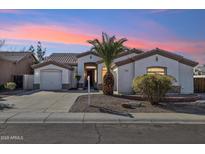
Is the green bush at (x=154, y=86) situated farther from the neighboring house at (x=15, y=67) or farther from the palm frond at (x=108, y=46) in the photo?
the neighboring house at (x=15, y=67)

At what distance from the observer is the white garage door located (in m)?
35.3

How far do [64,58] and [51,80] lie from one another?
8954 mm

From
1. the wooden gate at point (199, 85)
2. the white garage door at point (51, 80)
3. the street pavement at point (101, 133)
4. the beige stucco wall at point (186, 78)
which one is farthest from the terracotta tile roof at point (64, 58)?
the street pavement at point (101, 133)

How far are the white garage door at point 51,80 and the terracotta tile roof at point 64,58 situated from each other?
5.87 m

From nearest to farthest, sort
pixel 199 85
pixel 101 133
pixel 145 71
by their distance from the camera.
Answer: pixel 101 133 → pixel 145 71 → pixel 199 85

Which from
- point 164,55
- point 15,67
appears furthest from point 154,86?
point 15,67

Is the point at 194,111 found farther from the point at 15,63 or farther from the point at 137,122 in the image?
the point at 15,63

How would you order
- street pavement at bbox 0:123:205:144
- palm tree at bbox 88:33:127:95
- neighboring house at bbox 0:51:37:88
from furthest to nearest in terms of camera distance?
neighboring house at bbox 0:51:37:88
palm tree at bbox 88:33:127:95
street pavement at bbox 0:123:205:144

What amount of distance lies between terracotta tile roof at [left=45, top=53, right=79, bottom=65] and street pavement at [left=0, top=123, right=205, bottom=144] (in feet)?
97.8

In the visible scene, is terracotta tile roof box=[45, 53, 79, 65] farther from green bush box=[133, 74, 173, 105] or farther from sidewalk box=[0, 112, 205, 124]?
sidewalk box=[0, 112, 205, 124]

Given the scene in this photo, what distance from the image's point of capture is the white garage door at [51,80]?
35281 mm

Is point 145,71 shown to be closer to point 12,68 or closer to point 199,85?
point 199,85

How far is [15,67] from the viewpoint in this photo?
3862 centimetres

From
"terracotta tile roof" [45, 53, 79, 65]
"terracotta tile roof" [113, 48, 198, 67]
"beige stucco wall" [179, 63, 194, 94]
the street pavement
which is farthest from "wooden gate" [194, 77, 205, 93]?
the street pavement
